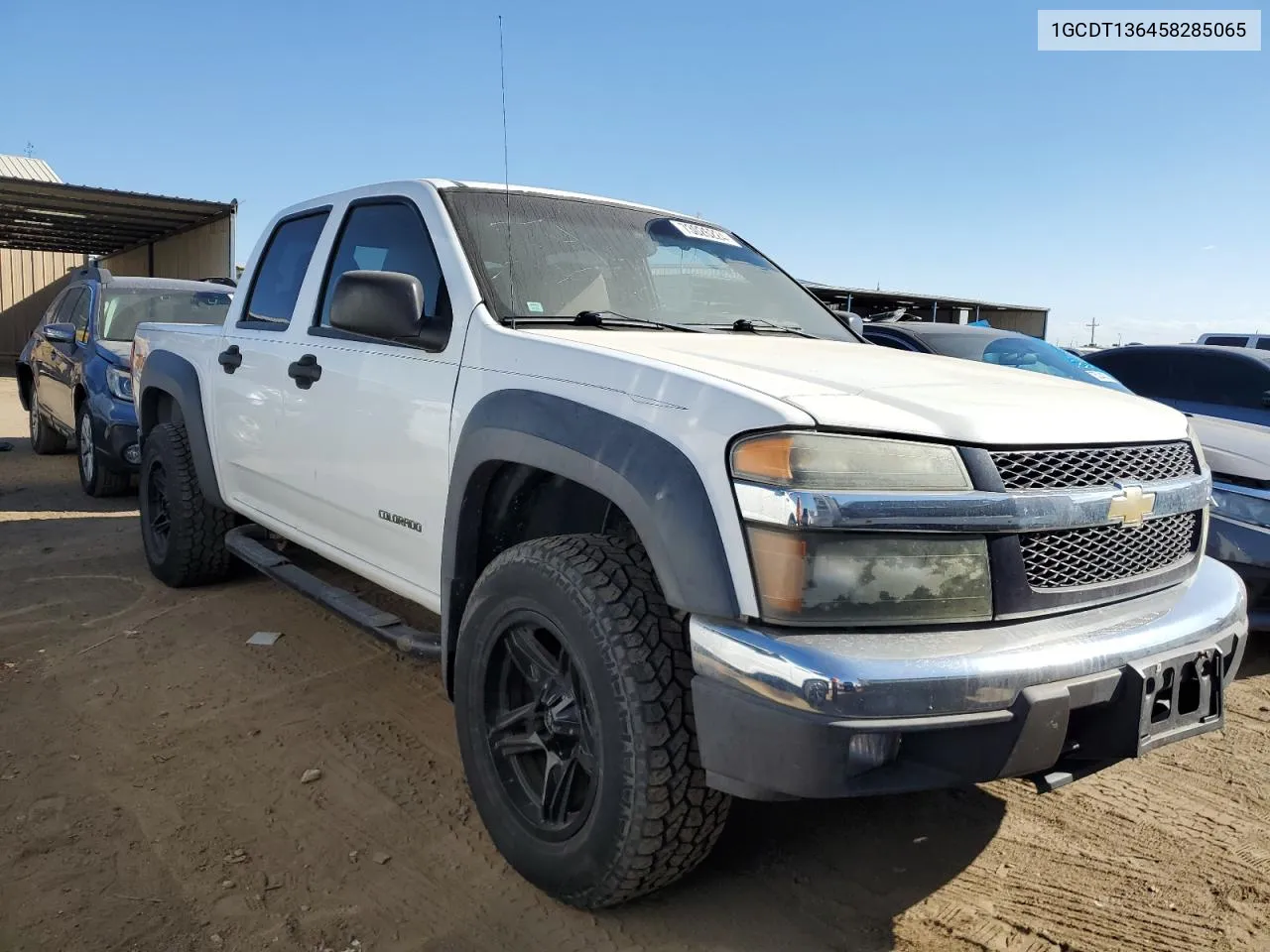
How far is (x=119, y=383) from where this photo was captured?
7.03 m

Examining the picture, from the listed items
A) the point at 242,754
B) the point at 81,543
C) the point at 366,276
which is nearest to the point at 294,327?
the point at 366,276

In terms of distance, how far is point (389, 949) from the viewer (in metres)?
2.17

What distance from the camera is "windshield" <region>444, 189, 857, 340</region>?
9.71 feet

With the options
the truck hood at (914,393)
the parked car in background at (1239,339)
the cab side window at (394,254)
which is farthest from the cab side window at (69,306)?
the parked car in background at (1239,339)

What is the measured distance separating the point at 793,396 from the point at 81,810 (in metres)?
2.37

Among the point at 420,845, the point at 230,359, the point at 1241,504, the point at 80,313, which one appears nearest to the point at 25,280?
the point at 80,313

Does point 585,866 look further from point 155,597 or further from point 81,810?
point 155,597

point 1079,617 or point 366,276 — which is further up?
point 366,276

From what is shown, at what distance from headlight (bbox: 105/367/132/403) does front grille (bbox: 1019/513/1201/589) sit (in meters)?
6.79

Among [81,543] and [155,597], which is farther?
[81,543]

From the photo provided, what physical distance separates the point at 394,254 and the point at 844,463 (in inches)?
80.5

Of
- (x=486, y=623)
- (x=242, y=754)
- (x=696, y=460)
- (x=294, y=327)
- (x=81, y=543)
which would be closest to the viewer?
(x=696, y=460)

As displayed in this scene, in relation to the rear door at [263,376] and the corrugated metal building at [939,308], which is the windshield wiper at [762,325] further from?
the corrugated metal building at [939,308]

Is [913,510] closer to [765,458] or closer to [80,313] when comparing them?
[765,458]
